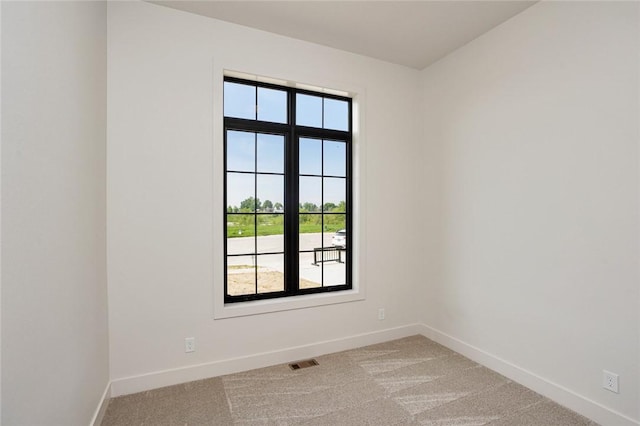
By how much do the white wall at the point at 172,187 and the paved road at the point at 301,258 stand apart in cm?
29

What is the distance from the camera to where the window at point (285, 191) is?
282 centimetres

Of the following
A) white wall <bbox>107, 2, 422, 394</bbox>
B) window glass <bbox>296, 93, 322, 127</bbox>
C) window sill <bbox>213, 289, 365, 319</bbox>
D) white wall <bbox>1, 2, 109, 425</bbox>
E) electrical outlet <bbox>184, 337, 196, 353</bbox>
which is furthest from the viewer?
window glass <bbox>296, 93, 322, 127</bbox>

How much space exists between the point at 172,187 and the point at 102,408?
59.3 inches

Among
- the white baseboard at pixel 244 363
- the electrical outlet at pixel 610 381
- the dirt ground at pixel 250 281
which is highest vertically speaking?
the dirt ground at pixel 250 281

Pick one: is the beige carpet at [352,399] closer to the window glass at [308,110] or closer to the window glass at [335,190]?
the window glass at [335,190]

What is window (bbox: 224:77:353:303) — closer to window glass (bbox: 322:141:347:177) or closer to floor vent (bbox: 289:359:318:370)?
window glass (bbox: 322:141:347:177)

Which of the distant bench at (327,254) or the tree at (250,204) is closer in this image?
the tree at (250,204)

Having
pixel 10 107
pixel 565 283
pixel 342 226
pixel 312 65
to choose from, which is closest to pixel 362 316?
pixel 342 226

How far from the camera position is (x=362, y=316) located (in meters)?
3.18

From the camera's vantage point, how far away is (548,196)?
7.58 ft

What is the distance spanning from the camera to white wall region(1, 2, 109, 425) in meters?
1.07

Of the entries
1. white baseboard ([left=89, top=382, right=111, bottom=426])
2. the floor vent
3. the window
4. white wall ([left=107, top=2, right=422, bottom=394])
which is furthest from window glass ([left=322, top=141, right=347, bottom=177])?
white baseboard ([left=89, top=382, right=111, bottom=426])

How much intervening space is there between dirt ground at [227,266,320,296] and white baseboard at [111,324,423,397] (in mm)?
531

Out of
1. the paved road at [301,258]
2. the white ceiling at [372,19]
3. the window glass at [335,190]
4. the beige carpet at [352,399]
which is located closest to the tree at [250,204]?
the paved road at [301,258]
